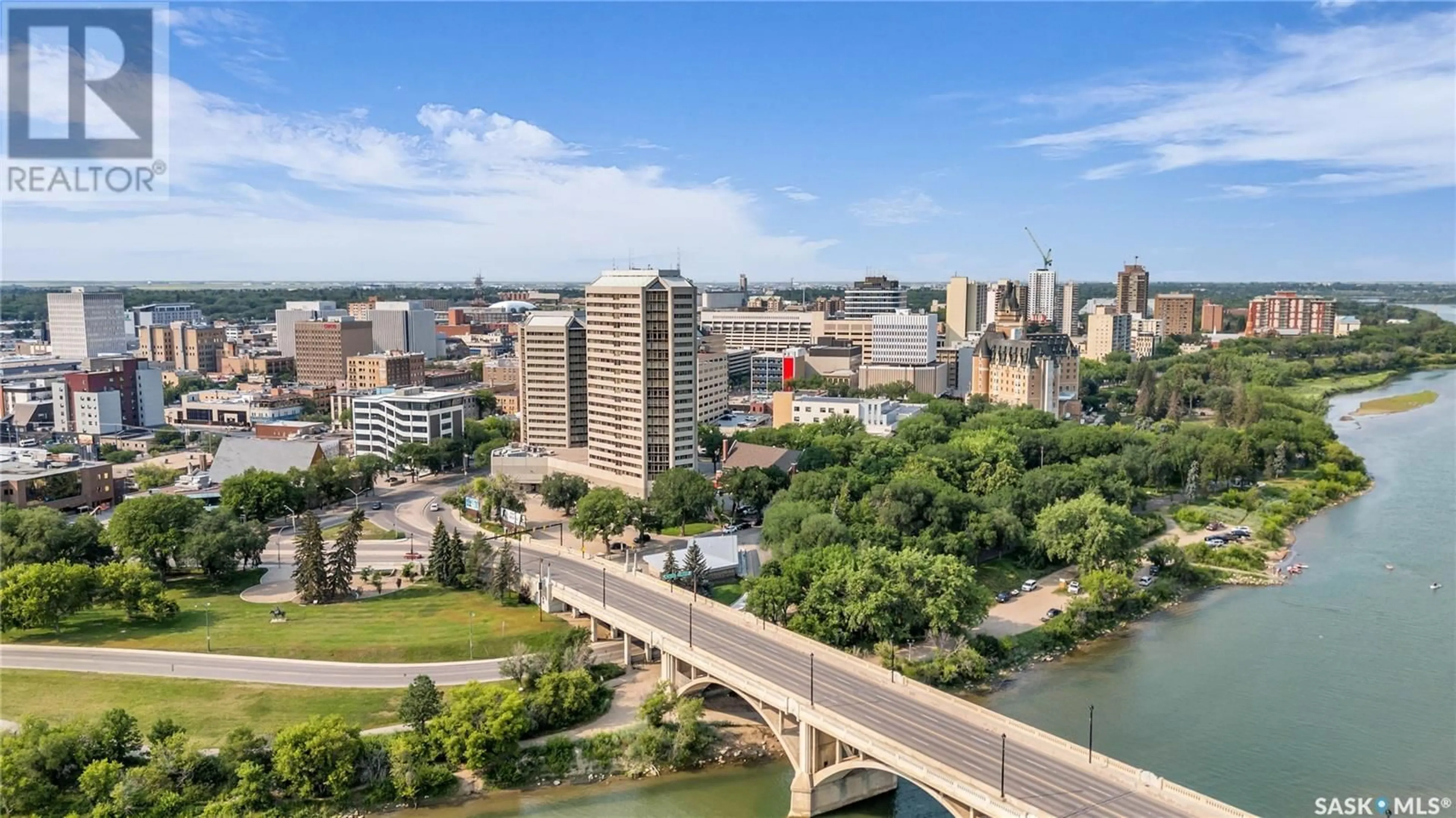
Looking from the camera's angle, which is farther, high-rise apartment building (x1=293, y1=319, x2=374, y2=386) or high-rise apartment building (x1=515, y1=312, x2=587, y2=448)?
high-rise apartment building (x1=293, y1=319, x2=374, y2=386)

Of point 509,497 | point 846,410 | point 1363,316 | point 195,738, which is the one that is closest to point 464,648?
point 195,738

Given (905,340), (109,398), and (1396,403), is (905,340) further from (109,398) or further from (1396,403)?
(109,398)

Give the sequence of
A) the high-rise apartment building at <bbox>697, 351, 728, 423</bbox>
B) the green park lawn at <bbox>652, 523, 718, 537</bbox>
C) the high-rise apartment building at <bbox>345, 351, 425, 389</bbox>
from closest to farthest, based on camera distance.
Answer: the green park lawn at <bbox>652, 523, 718, 537</bbox> → the high-rise apartment building at <bbox>697, 351, 728, 423</bbox> → the high-rise apartment building at <bbox>345, 351, 425, 389</bbox>

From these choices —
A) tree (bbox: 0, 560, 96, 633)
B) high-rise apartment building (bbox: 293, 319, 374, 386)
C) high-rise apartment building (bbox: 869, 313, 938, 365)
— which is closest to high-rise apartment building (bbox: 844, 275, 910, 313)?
high-rise apartment building (bbox: 869, 313, 938, 365)

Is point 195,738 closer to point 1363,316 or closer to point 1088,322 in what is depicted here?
point 1088,322

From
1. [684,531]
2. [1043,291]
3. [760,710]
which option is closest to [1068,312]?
[1043,291]

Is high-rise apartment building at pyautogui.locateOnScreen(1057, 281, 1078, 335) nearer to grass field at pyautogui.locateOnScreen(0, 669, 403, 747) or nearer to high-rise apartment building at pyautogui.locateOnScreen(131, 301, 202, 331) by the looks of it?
high-rise apartment building at pyautogui.locateOnScreen(131, 301, 202, 331)

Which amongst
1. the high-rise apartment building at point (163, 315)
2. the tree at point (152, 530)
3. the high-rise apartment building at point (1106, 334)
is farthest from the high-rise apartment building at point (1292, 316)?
the high-rise apartment building at point (163, 315)
